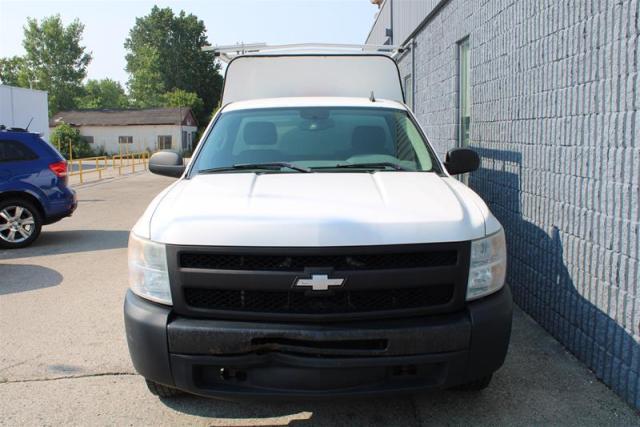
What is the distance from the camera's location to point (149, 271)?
336cm

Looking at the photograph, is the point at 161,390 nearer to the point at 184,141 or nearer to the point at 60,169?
the point at 60,169

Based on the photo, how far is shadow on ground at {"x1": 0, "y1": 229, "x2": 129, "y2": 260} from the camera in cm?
921

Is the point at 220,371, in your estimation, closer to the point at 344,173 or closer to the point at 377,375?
the point at 377,375

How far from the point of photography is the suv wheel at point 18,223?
9.58 m

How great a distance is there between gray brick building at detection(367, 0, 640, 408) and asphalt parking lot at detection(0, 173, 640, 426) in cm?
26

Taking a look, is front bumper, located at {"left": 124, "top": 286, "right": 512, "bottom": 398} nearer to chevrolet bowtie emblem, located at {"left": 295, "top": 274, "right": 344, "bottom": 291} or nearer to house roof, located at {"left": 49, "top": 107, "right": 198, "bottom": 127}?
chevrolet bowtie emblem, located at {"left": 295, "top": 274, "right": 344, "bottom": 291}

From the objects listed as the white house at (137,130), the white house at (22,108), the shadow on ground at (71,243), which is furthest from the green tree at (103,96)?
the shadow on ground at (71,243)

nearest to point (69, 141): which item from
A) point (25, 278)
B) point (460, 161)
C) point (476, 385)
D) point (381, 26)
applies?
point (381, 26)

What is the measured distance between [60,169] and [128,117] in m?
66.1

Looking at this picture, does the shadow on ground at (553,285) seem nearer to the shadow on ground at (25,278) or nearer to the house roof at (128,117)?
the shadow on ground at (25,278)

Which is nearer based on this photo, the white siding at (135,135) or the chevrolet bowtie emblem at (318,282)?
the chevrolet bowtie emblem at (318,282)

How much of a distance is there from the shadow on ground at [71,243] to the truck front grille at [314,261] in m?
6.62

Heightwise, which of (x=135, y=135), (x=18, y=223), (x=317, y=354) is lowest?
(x=18, y=223)

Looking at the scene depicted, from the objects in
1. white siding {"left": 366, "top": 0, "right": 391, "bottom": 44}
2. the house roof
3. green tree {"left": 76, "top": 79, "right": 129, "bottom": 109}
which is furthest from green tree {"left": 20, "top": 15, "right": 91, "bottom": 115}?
white siding {"left": 366, "top": 0, "right": 391, "bottom": 44}
